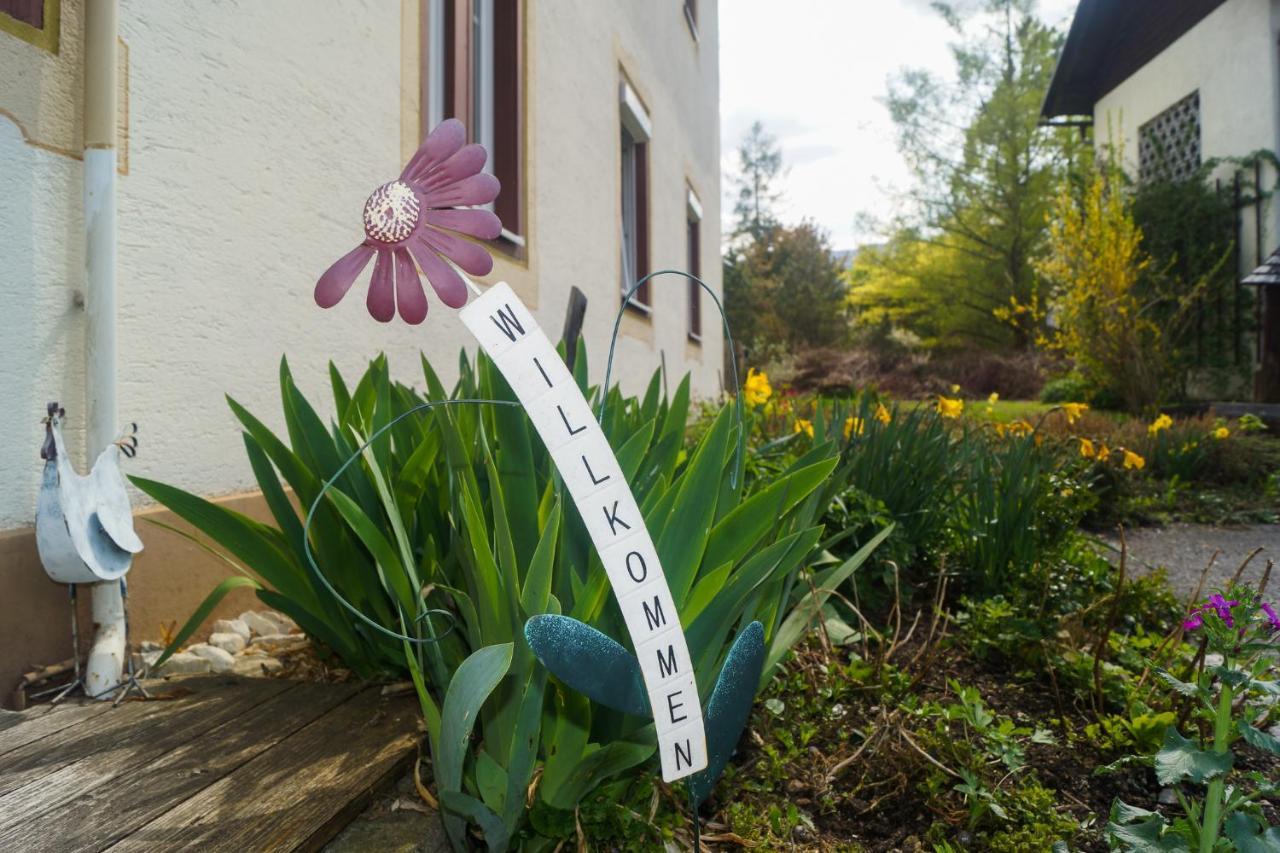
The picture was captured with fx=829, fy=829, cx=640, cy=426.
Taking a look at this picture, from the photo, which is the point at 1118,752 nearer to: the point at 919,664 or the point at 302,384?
the point at 919,664

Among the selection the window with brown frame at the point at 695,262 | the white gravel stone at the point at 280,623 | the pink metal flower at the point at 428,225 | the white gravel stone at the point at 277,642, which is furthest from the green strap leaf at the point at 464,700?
the window with brown frame at the point at 695,262

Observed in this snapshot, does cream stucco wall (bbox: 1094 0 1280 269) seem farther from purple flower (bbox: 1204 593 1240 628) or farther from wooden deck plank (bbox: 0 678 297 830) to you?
wooden deck plank (bbox: 0 678 297 830)

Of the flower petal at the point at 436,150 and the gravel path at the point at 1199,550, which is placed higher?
the flower petal at the point at 436,150

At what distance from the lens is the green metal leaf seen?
37.9 inches

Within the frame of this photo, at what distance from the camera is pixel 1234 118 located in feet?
33.0

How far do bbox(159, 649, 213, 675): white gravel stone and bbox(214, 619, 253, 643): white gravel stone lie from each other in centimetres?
26

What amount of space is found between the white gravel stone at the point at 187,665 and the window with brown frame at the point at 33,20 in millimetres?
1293

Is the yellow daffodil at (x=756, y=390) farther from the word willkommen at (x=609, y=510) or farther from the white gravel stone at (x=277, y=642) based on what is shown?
the word willkommen at (x=609, y=510)

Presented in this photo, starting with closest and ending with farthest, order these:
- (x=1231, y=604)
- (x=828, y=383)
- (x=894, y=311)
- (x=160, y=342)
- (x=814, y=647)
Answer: (x=1231, y=604), (x=814, y=647), (x=160, y=342), (x=828, y=383), (x=894, y=311)

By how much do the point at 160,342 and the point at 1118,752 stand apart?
2.17 metres

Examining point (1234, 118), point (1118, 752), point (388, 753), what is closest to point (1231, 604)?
point (1118, 752)

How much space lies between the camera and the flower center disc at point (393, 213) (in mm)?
930

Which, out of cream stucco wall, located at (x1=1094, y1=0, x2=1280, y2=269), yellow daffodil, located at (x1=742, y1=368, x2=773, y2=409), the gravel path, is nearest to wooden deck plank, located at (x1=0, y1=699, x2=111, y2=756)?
yellow daffodil, located at (x1=742, y1=368, x2=773, y2=409)

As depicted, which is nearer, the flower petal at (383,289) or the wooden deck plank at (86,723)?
the flower petal at (383,289)
